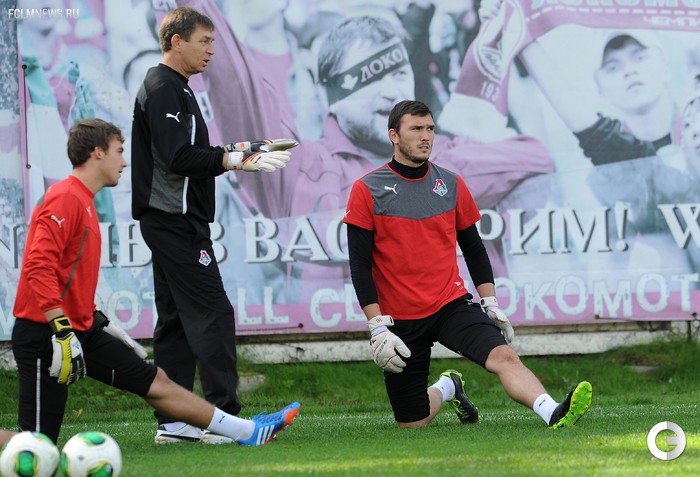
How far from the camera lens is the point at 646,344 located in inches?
460

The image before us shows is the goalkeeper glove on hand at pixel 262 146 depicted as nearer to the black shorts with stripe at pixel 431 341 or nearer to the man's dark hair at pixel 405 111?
the man's dark hair at pixel 405 111

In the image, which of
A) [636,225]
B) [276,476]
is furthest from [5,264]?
[276,476]

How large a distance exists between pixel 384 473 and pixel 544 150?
284 inches

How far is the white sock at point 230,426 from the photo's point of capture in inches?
241

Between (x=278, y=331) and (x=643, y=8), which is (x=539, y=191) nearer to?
(x=643, y=8)

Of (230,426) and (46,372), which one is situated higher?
(46,372)

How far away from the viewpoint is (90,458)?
478cm

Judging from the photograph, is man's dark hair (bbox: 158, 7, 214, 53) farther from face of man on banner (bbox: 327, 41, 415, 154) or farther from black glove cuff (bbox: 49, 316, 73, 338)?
face of man on banner (bbox: 327, 41, 415, 154)

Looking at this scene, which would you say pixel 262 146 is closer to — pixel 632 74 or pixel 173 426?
pixel 173 426

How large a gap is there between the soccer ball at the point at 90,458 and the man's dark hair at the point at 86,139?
180 cm

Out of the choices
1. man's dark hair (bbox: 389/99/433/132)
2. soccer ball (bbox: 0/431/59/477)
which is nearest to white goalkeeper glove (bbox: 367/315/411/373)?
man's dark hair (bbox: 389/99/433/132)

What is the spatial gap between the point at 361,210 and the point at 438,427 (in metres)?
1.35

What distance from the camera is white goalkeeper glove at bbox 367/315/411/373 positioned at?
22.5ft

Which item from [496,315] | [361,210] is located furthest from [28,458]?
[496,315]
